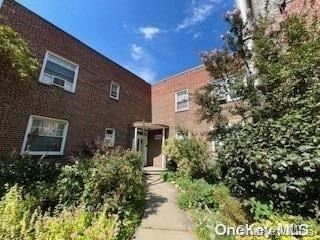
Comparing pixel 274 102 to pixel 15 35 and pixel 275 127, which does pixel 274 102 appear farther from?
pixel 15 35

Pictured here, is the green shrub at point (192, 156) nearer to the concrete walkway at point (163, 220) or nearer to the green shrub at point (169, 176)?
the green shrub at point (169, 176)

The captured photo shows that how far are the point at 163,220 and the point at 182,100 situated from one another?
32.6ft

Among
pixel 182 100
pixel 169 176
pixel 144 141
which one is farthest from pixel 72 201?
pixel 182 100

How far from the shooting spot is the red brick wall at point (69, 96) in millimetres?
8375

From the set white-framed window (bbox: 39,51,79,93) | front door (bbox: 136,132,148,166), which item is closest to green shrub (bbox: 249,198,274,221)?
white-framed window (bbox: 39,51,79,93)

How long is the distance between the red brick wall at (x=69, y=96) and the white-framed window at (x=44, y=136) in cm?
23

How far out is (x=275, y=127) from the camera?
15.5 feet

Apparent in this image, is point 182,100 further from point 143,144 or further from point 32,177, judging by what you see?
point 32,177

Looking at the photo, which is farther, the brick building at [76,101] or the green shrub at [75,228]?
the brick building at [76,101]

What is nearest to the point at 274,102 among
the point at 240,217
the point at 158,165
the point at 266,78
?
the point at 266,78

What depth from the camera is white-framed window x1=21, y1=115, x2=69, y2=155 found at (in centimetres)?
885

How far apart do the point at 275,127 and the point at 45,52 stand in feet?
32.5

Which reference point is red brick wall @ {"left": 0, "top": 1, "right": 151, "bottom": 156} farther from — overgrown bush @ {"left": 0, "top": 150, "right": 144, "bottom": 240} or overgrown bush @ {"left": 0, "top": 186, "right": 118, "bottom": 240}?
overgrown bush @ {"left": 0, "top": 186, "right": 118, "bottom": 240}

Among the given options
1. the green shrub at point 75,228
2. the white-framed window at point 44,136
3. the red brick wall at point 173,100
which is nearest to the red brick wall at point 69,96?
the white-framed window at point 44,136
